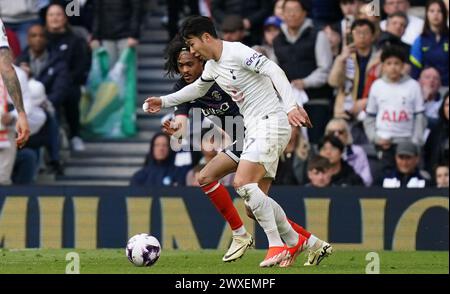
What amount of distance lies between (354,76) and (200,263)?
684 centimetres

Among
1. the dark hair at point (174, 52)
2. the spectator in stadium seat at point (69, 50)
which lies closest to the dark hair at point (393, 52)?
the spectator in stadium seat at point (69, 50)

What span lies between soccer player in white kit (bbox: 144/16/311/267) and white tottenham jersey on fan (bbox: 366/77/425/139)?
619 cm

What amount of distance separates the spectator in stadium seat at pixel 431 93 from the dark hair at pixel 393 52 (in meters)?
0.66

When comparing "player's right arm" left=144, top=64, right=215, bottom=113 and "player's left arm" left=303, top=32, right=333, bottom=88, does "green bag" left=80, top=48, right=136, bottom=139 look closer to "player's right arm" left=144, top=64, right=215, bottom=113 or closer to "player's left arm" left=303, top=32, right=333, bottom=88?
"player's left arm" left=303, top=32, right=333, bottom=88

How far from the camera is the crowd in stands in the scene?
1909 cm

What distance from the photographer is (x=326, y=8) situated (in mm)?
21141

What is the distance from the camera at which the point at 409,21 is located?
20656 millimetres

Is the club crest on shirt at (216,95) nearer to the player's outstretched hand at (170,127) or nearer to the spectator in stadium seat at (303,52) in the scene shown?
the player's outstretched hand at (170,127)

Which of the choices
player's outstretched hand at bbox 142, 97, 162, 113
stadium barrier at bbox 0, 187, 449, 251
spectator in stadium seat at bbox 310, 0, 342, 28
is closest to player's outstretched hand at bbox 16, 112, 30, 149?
player's outstretched hand at bbox 142, 97, 162, 113

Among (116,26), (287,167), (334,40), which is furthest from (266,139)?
(116,26)

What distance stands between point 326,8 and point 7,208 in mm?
5773

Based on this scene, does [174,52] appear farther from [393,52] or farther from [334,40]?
[334,40]
